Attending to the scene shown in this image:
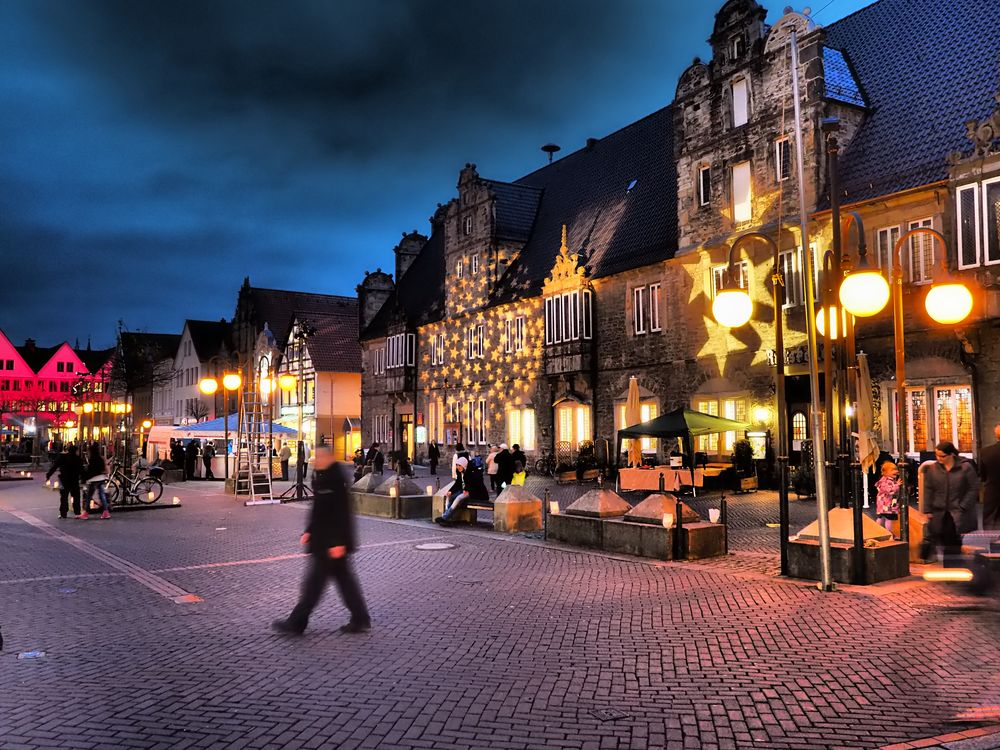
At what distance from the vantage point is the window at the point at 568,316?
32.2 meters

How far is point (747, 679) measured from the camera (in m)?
6.76

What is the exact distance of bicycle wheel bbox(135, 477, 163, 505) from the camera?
78.5 feet

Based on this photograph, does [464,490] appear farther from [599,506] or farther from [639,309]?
[639,309]

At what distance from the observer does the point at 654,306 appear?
29.6m

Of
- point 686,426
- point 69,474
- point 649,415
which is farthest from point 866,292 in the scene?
point 649,415

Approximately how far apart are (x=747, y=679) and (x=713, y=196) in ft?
74.0

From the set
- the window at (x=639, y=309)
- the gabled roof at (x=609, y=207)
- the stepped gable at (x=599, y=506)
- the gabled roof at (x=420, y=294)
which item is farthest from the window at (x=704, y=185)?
the gabled roof at (x=420, y=294)

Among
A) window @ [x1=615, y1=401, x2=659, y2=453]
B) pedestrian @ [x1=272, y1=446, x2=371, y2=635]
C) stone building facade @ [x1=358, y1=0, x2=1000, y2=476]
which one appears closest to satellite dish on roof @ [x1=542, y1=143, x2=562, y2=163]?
stone building facade @ [x1=358, y1=0, x2=1000, y2=476]

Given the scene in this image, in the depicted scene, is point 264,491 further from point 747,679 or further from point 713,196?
point 747,679

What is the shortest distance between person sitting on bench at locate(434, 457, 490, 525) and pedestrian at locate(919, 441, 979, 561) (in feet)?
30.6

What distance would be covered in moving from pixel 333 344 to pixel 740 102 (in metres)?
37.5

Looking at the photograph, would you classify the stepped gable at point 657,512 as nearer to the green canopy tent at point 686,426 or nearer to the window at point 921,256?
the green canopy tent at point 686,426

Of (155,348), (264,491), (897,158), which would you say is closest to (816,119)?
(897,158)

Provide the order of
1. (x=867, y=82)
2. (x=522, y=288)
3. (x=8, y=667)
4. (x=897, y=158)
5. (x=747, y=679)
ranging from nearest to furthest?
(x=747, y=679) < (x=8, y=667) < (x=897, y=158) < (x=867, y=82) < (x=522, y=288)
